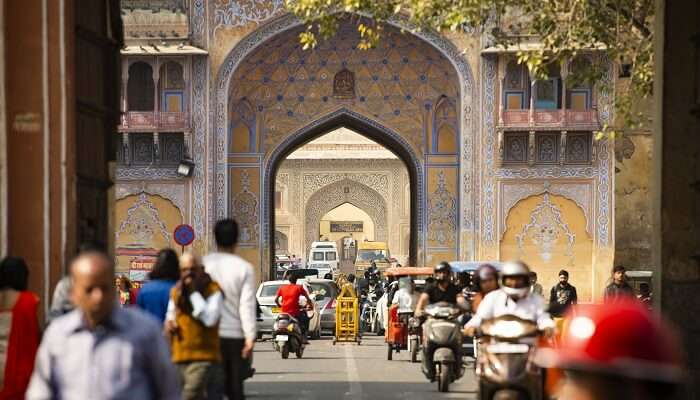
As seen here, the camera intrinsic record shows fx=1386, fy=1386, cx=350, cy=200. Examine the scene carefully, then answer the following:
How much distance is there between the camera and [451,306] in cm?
1303

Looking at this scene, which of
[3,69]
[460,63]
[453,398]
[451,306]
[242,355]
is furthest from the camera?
[460,63]

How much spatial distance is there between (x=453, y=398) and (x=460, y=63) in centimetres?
1647

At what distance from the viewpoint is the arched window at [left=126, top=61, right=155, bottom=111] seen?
28422 mm

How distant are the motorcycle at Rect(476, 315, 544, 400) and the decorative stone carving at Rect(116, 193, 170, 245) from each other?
20.6 metres

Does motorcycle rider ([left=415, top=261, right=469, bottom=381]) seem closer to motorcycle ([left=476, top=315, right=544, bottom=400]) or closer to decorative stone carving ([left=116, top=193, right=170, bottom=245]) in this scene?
motorcycle ([left=476, top=315, right=544, bottom=400])

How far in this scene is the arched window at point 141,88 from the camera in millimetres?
28422

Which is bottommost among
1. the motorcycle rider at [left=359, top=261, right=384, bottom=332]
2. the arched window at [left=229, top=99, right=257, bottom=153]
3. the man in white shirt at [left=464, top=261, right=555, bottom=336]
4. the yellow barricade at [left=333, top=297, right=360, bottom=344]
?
the motorcycle rider at [left=359, top=261, right=384, bottom=332]

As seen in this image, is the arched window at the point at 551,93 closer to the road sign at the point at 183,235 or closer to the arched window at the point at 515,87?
the arched window at the point at 515,87

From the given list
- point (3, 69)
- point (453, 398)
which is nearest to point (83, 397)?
point (3, 69)

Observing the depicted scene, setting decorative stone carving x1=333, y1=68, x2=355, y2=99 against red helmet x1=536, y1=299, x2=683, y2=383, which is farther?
decorative stone carving x1=333, y1=68, x2=355, y2=99

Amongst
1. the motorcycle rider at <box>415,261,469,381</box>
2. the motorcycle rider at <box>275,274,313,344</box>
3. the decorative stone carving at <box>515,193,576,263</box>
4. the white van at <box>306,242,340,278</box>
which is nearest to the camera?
the motorcycle rider at <box>415,261,469,381</box>

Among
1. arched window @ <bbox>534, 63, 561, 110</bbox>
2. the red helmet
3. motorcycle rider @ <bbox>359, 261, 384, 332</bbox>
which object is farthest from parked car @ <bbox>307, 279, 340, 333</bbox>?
the red helmet

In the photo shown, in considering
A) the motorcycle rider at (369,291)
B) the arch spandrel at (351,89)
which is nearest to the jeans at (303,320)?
the motorcycle rider at (369,291)

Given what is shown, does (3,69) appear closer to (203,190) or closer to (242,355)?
(242,355)
